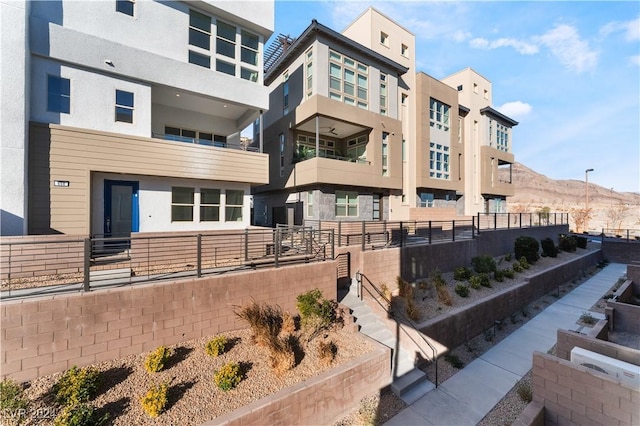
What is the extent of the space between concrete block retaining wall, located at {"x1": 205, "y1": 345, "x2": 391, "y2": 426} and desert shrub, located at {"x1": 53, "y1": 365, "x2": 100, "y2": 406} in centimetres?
232

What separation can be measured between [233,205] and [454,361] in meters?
11.4

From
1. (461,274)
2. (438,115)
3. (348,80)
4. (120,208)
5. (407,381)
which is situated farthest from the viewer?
(438,115)

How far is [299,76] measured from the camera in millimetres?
16859

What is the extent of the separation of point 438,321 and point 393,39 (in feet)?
68.3

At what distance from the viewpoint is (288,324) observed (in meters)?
7.38

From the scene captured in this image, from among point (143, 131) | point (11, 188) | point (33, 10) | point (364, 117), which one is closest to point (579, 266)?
point (364, 117)

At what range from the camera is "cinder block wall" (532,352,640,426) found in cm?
463

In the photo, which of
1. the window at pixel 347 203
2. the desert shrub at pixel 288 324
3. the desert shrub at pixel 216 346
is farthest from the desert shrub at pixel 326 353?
the window at pixel 347 203

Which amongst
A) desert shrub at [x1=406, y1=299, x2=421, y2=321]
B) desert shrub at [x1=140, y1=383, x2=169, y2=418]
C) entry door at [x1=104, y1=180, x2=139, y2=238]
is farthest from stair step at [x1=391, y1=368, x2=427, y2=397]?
entry door at [x1=104, y1=180, x2=139, y2=238]

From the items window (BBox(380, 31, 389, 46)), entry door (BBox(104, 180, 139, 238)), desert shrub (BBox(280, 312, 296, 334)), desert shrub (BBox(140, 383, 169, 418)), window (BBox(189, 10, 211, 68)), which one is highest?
window (BBox(380, 31, 389, 46))

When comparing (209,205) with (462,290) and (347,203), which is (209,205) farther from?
(462,290)

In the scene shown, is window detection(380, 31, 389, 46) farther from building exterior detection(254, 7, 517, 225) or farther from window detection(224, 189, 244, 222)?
window detection(224, 189, 244, 222)

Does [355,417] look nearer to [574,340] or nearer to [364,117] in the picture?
[574,340]

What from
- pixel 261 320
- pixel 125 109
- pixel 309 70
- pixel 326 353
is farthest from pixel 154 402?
pixel 309 70
